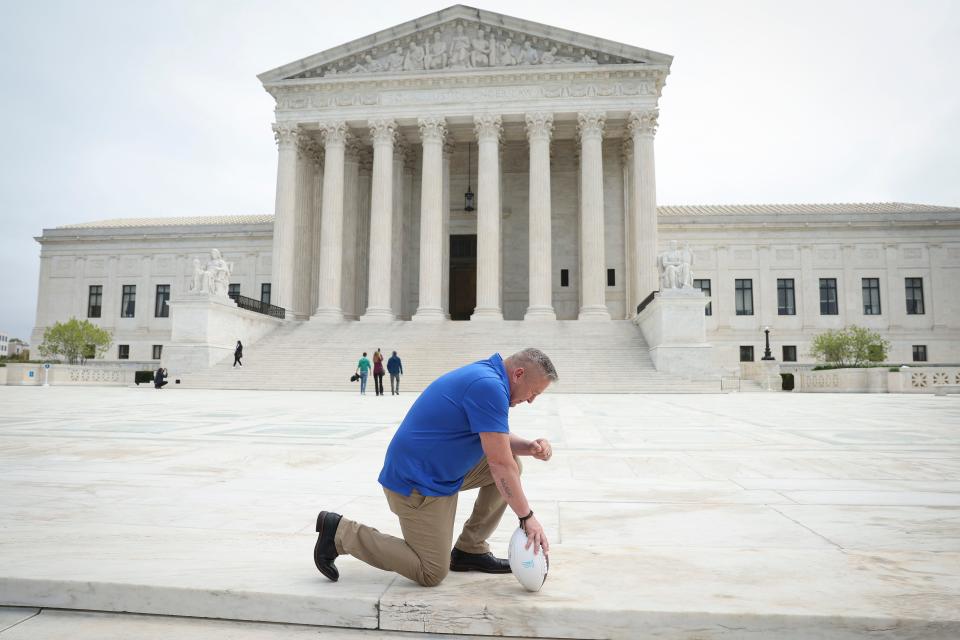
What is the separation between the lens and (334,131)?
39594mm

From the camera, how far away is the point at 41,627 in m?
2.99

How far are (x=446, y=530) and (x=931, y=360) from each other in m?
52.6

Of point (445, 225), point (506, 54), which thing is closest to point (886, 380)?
point (445, 225)

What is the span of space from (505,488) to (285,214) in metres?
38.8

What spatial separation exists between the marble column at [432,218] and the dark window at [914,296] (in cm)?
3294

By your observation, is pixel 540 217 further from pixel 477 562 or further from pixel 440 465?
pixel 440 465

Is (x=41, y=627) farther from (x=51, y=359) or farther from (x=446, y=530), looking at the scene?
(x=51, y=359)

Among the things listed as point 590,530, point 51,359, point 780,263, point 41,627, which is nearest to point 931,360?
point 780,263

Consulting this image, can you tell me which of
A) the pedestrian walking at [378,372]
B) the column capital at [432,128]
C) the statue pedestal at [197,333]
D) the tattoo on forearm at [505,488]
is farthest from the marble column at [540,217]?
the tattoo on forearm at [505,488]

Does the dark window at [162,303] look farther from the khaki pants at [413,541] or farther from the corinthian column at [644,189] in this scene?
the khaki pants at [413,541]

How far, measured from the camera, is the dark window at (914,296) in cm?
4666

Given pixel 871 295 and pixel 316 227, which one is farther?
pixel 871 295

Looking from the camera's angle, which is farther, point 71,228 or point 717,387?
point 71,228

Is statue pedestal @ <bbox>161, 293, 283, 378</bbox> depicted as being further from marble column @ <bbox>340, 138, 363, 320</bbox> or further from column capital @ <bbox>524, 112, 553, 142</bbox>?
column capital @ <bbox>524, 112, 553, 142</bbox>
